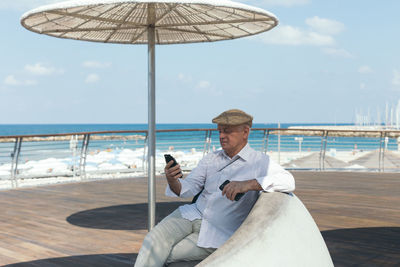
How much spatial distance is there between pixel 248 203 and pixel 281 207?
0.36 meters

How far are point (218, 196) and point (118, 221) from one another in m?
3.04

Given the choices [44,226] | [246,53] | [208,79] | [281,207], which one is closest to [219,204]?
[281,207]

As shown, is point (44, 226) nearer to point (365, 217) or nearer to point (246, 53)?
point (365, 217)

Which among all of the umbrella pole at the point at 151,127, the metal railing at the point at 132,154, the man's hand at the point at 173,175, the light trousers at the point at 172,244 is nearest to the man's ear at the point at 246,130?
the man's hand at the point at 173,175

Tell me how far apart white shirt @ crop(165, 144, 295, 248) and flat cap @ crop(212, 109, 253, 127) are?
0.12 metres

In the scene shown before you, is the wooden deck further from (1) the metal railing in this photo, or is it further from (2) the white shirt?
(2) the white shirt

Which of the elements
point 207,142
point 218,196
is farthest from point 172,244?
point 207,142

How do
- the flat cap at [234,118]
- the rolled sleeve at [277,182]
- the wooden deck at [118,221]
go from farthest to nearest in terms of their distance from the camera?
the wooden deck at [118,221], the flat cap at [234,118], the rolled sleeve at [277,182]

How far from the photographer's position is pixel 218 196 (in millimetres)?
2180

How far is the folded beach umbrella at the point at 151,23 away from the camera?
3.26m

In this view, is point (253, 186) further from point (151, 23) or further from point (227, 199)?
point (151, 23)

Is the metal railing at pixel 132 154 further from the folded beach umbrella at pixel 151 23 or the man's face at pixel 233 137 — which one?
the man's face at pixel 233 137

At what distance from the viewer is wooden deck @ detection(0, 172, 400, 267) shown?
377 cm

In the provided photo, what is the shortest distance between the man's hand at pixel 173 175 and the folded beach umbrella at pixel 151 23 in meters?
1.09
